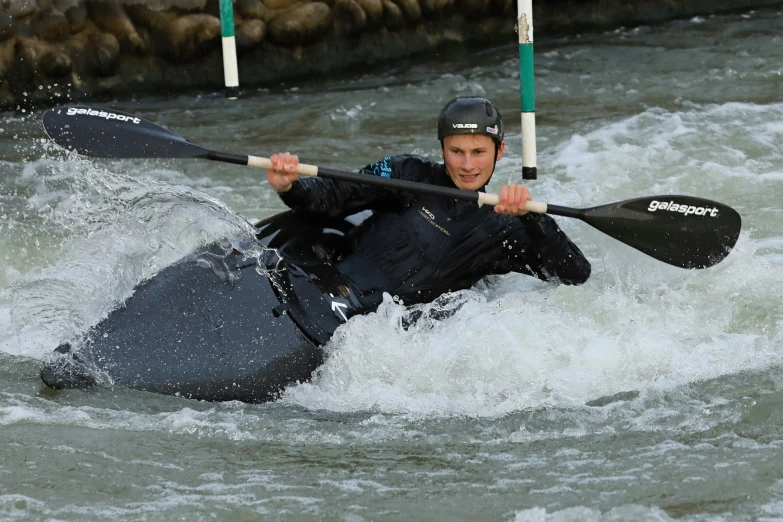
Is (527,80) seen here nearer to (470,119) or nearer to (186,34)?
(470,119)

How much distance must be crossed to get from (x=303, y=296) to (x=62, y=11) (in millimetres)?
5128

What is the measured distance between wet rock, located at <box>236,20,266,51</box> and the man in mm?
4865

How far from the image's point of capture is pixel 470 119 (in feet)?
13.3

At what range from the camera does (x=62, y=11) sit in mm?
8211

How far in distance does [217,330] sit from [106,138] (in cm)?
90

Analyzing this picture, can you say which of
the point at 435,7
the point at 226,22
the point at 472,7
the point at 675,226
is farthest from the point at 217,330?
the point at 472,7

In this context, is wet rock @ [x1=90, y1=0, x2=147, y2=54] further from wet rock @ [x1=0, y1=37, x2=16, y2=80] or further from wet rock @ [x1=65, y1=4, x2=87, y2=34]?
wet rock @ [x1=0, y1=37, x2=16, y2=80]

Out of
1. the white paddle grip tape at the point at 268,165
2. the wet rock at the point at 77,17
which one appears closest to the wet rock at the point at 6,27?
the wet rock at the point at 77,17

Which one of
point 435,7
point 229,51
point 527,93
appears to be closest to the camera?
point 527,93

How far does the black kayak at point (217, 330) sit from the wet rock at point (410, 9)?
5.70 metres

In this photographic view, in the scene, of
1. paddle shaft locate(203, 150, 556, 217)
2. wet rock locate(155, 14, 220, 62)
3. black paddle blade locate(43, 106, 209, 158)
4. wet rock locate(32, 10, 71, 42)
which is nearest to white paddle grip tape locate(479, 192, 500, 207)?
paddle shaft locate(203, 150, 556, 217)

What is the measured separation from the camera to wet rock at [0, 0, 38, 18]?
8031 millimetres

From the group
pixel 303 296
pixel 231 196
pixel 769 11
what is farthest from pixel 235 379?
pixel 769 11

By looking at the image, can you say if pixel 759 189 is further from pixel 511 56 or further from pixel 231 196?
pixel 511 56
